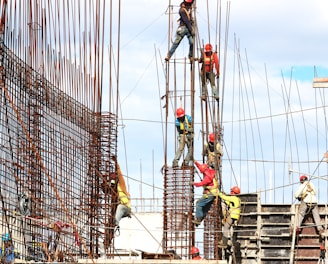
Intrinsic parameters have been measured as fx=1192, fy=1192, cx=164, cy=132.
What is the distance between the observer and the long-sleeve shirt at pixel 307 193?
1332 inches

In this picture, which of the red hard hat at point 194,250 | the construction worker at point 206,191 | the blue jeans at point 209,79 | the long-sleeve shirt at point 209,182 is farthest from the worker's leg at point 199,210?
the blue jeans at point 209,79

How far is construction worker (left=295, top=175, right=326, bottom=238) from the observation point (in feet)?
111

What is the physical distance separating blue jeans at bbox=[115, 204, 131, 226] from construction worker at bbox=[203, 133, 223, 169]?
2.85 meters

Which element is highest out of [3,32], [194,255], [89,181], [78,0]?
[78,0]

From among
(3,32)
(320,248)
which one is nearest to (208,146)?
(320,248)

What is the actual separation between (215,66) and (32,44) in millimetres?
7222

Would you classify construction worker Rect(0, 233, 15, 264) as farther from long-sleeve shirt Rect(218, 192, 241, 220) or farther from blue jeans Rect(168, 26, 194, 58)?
blue jeans Rect(168, 26, 194, 58)

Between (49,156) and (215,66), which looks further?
(215,66)

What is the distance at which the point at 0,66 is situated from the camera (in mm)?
29297

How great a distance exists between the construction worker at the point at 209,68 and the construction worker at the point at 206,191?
4298 mm

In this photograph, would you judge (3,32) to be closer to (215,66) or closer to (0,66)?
(0,66)

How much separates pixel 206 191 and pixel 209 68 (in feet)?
17.3

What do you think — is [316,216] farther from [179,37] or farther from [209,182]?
[179,37]

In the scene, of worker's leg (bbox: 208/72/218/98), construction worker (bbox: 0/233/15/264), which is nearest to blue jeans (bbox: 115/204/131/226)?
construction worker (bbox: 0/233/15/264)
